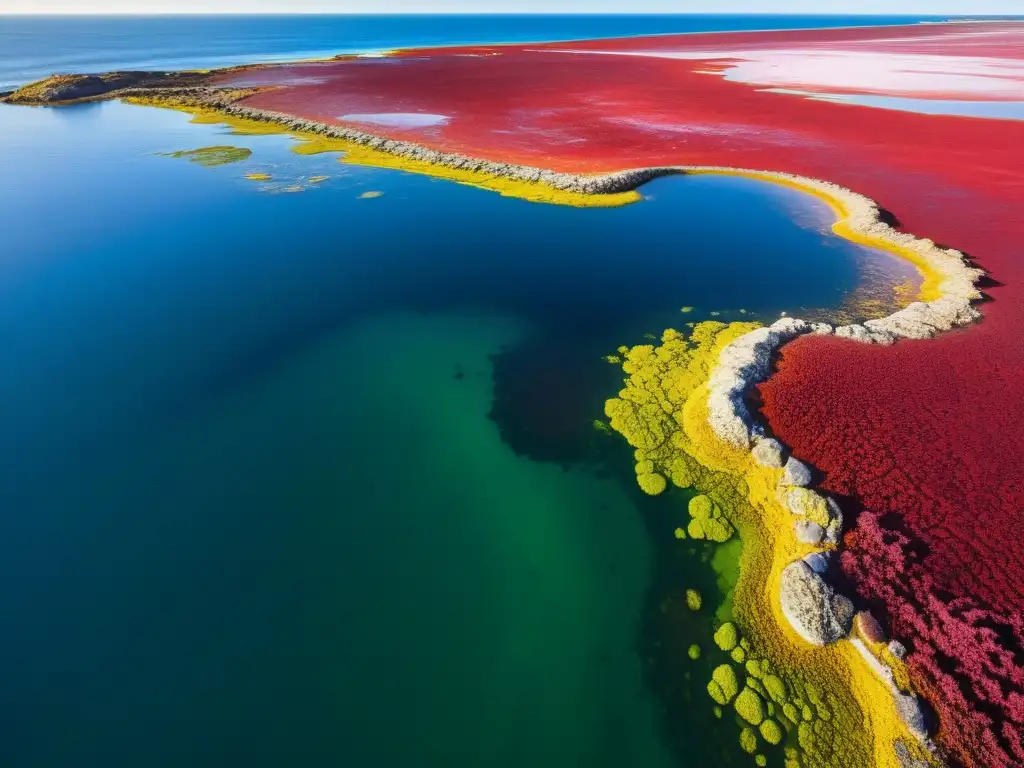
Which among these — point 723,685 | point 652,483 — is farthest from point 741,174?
point 723,685

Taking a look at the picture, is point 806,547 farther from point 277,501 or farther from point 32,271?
point 32,271

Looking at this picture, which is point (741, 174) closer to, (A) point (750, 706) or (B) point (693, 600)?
(B) point (693, 600)

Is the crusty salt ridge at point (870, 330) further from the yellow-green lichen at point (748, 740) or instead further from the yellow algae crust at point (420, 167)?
the yellow algae crust at point (420, 167)

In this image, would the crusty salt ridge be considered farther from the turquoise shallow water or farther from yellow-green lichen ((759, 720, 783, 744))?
yellow-green lichen ((759, 720, 783, 744))

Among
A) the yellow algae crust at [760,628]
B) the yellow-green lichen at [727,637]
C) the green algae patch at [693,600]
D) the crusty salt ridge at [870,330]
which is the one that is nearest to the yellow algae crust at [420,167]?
the crusty salt ridge at [870,330]

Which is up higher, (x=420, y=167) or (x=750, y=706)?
(x=420, y=167)

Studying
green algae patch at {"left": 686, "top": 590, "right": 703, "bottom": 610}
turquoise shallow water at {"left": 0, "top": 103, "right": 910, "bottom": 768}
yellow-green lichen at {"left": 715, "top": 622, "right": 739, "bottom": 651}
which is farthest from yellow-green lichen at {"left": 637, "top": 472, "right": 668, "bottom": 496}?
yellow-green lichen at {"left": 715, "top": 622, "right": 739, "bottom": 651}

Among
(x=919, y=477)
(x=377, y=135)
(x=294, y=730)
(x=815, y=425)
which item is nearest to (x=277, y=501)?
(x=294, y=730)
